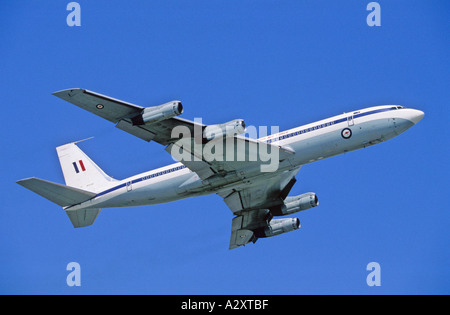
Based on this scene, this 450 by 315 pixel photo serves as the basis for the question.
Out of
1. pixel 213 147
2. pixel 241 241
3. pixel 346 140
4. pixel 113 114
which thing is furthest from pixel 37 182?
pixel 346 140

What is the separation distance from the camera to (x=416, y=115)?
6091 centimetres

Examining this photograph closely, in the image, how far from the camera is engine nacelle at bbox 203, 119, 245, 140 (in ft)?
189

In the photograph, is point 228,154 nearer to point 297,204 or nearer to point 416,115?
point 297,204

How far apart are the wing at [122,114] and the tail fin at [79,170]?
998 centimetres

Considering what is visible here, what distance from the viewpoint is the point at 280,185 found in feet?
231

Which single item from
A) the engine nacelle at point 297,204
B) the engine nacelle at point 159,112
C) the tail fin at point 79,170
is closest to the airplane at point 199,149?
the engine nacelle at point 159,112

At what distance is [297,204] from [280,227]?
355 cm

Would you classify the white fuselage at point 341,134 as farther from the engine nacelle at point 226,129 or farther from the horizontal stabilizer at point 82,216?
the horizontal stabilizer at point 82,216

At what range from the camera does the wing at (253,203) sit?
7009cm

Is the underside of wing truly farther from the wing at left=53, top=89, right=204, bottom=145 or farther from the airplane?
the wing at left=53, top=89, right=204, bottom=145

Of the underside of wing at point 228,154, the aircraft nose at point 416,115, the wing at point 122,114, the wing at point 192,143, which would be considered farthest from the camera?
the aircraft nose at point 416,115

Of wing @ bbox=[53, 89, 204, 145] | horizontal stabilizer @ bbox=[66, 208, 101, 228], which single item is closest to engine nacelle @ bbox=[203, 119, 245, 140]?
wing @ bbox=[53, 89, 204, 145]

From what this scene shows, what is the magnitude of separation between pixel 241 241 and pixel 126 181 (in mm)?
14308

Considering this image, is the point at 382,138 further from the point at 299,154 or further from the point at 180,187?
the point at 180,187
